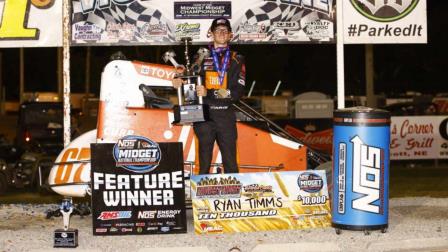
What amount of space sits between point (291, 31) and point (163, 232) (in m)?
3.53

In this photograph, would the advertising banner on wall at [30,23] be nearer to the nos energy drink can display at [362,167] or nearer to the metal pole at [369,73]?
the nos energy drink can display at [362,167]

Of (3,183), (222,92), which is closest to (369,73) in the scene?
(3,183)

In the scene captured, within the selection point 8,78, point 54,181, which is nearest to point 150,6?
point 54,181

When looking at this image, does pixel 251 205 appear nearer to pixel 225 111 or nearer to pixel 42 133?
pixel 225 111

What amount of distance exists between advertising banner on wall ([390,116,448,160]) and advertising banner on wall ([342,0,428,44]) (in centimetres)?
1078

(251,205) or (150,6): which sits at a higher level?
(150,6)

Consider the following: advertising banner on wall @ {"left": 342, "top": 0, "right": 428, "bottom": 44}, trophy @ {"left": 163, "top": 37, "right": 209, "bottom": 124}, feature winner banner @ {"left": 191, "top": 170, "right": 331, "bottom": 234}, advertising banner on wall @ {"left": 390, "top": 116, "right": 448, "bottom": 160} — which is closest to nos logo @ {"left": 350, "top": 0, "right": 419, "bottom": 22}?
advertising banner on wall @ {"left": 342, "top": 0, "right": 428, "bottom": 44}

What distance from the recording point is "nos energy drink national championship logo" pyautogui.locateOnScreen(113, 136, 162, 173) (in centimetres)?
862

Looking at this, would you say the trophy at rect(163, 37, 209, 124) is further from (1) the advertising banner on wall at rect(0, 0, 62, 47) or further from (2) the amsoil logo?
(1) the advertising banner on wall at rect(0, 0, 62, 47)

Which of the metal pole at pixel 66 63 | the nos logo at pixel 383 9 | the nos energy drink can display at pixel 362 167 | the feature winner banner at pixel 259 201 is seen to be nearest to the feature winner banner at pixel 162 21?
the metal pole at pixel 66 63

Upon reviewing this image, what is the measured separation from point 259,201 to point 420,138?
44.5 feet

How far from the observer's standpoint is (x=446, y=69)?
63781 mm

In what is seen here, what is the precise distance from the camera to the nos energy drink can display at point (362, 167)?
8242 mm

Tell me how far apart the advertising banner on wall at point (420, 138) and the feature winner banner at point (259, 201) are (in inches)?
499
